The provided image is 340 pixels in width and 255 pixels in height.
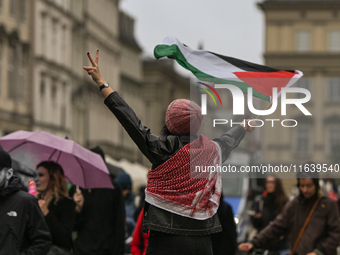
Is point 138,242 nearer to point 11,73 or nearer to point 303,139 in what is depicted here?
point 303,139

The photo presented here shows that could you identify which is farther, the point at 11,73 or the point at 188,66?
the point at 11,73

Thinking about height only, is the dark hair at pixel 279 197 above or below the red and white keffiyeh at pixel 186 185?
below

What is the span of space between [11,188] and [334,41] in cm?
6714

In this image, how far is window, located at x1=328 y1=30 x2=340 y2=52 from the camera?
6769 cm

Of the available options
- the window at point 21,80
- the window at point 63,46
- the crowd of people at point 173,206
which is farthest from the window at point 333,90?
the window at point 63,46

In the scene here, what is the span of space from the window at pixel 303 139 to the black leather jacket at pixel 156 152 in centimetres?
112

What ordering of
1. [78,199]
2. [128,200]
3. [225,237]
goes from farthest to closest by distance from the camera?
[128,200] < [78,199] < [225,237]

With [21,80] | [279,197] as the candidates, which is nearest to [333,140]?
[279,197]

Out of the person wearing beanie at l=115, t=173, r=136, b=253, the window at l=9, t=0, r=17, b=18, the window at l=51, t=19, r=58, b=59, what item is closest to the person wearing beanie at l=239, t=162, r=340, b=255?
the person wearing beanie at l=115, t=173, r=136, b=253

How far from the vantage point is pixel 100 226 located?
8758mm

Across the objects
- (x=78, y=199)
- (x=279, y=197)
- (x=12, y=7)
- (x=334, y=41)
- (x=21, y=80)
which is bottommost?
(x=279, y=197)

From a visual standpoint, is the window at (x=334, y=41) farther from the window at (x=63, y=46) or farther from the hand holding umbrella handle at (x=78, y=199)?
the hand holding umbrella handle at (x=78, y=199)

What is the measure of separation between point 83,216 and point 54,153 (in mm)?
816

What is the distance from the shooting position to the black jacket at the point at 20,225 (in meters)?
5.77
